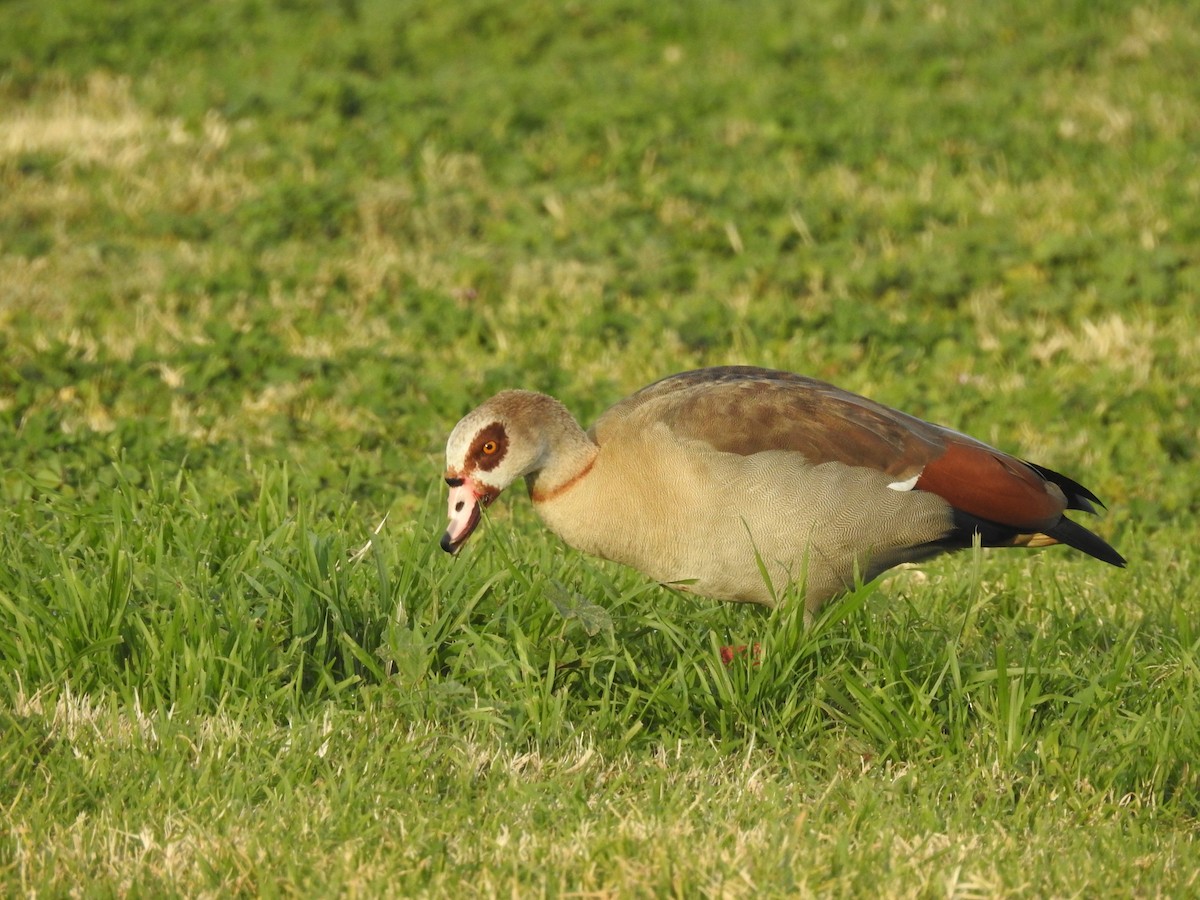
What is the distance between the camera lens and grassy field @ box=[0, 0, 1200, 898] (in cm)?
344

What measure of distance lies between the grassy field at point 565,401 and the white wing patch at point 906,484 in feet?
0.86

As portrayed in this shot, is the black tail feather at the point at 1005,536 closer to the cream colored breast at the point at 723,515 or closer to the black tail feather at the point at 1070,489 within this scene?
the black tail feather at the point at 1070,489

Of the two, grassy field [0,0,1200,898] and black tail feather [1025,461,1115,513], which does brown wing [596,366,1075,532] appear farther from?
grassy field [0,0,1200,898]

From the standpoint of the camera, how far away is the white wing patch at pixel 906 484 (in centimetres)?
434

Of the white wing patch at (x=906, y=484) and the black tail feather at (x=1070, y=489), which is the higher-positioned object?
the white wing patch at (x=906, y=484)

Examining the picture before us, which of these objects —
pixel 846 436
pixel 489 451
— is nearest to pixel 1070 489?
pixel 846 436

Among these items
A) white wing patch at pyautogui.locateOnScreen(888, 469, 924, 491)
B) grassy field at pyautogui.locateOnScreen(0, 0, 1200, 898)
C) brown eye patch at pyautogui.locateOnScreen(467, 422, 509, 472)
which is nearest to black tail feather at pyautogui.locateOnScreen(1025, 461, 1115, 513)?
grassy field at pyautogui.locateOnScreen(0, 0, 1200, 898)

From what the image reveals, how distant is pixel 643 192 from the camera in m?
9.09

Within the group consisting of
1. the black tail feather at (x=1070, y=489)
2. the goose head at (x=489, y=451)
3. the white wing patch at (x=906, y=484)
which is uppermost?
the goose head at (x=489, y=451)

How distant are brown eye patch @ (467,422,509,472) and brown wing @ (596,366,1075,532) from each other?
0.38 m

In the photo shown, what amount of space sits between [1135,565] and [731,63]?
685 cm

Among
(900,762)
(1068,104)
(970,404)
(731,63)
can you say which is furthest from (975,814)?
(731,63)

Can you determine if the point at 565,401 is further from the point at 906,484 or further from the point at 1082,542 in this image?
the point at 1082,542

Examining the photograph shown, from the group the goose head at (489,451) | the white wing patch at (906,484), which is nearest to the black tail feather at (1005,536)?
the white wing patch at (906,484)
